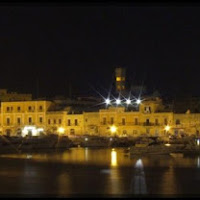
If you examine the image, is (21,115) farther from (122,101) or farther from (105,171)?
(105,171)

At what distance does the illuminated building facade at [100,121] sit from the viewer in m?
46.5

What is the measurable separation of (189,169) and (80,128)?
30.6 m

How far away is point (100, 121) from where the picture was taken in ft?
161

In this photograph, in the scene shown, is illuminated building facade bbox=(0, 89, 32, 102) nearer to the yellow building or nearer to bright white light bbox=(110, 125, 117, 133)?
the yellow building

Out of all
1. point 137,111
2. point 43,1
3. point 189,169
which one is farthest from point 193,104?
point 43,1

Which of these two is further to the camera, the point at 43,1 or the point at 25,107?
the point at 25,107

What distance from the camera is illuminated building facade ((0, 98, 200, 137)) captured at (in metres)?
Result: 46.5

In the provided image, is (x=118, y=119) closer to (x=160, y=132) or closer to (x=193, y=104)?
(x=160, y=132)

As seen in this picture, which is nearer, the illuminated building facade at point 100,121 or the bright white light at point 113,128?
the illuminated building facade at point 100,121

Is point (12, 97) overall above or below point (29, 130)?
above

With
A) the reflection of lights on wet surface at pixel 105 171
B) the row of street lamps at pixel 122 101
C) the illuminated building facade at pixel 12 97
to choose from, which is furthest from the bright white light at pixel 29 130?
the reflection of lights on wet surface at pixel 105 171

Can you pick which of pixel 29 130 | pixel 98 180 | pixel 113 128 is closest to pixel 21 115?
pixel 29 130

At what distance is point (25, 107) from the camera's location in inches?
2034

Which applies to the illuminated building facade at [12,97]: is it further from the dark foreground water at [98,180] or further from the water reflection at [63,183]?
the water reflection at [63,183]
